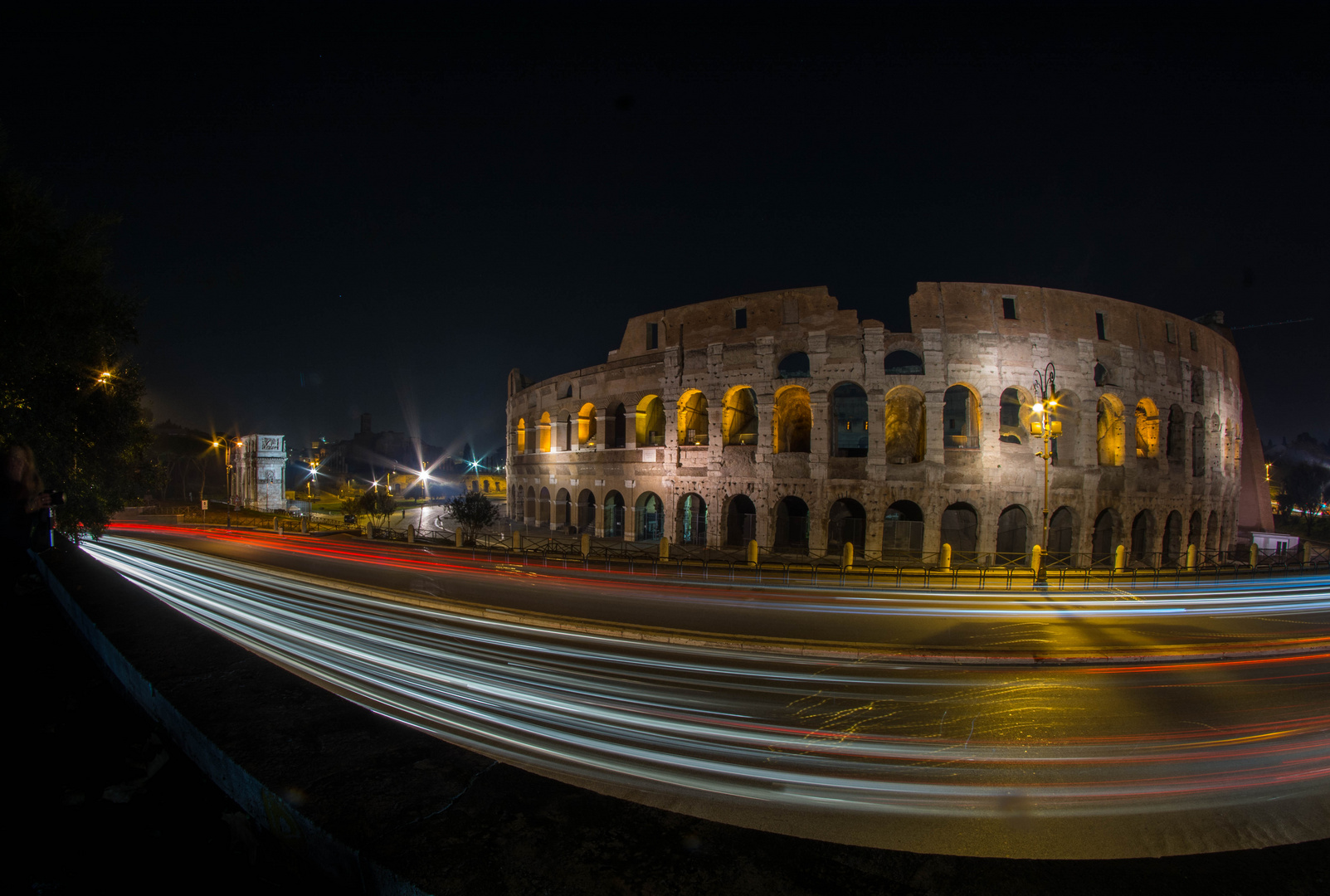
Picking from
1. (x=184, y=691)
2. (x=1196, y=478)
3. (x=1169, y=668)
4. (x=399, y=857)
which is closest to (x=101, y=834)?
(x=184, y=691)

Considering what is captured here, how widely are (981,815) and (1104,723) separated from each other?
350cm

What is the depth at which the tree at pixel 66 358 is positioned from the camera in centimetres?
952

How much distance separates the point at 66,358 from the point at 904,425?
29175mm

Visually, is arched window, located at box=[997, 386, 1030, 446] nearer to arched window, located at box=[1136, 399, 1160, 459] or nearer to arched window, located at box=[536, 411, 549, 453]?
arched window, located at box=[1136, 399, 1160, 459]

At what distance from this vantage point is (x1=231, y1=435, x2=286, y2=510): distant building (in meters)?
47.2

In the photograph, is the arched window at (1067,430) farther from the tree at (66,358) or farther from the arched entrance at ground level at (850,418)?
the tree at (66,358)

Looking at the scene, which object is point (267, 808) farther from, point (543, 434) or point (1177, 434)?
point (1177, 434)

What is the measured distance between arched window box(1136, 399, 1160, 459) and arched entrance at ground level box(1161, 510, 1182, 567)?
3.34m

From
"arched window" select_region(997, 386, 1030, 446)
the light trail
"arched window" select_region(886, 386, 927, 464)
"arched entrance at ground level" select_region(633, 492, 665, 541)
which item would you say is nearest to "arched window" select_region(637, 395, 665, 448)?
"arched entrance at ground level" select_region(633, 492, 665, 541)

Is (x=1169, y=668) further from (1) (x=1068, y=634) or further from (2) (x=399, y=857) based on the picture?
(2) (x=399, y=857)

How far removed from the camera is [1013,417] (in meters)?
30.0

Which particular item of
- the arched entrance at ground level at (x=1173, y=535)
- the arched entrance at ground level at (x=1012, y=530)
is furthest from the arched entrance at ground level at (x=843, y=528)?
the arched entrance at ground level at (x=1173, y=535)

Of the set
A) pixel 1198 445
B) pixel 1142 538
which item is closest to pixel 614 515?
pixel 1142 538

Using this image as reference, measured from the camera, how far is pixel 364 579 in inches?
593
